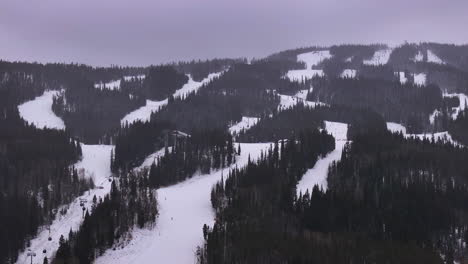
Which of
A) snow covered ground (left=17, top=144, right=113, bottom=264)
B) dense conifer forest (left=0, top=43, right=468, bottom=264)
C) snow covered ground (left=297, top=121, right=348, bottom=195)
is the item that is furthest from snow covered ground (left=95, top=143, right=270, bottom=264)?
snow covered ground (left=297, top=121, right=348, bottom=195)

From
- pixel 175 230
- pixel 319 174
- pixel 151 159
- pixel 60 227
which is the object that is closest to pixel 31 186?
pixel 60 227

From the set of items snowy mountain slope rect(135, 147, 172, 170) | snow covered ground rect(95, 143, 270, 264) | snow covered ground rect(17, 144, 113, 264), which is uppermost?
snowy mountain slope rect(135, 147, 172, 170)

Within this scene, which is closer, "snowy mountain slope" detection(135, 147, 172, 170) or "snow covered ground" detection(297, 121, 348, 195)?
"snow covered ground" detection(297, 121, 348, 195)

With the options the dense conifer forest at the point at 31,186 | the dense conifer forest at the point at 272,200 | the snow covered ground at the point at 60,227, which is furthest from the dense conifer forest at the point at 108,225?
the dense conifer forest at the point at 31,186

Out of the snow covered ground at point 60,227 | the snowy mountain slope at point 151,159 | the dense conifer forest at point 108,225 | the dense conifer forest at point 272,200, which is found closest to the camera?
the dense conifer forest at point 108,225

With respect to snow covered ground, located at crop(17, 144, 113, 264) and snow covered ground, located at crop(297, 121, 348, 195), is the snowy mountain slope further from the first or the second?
snow covered ground, located at crop(297, 121, 348, 195)

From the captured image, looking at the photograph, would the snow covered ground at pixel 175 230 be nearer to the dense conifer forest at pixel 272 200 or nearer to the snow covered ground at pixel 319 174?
the dense conifer forest at pixel 272 200

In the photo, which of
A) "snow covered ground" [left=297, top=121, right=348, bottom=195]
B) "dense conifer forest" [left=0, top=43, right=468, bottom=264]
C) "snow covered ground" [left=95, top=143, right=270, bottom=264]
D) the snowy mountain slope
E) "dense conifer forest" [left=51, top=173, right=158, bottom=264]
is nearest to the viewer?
"snow covered ground" [left=95, top=143, right=270, bottom=264]

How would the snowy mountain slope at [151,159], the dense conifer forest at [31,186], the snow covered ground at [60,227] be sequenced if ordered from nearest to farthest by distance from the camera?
the snow covered ground at [60,227]
the dense conifer forest at [31,186]
the snowy mountain slope at [151,159]

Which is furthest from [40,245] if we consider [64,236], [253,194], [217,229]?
[253,194]

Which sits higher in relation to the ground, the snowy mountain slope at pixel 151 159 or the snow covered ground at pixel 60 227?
the snowy mountain slope at pixel 151 159
